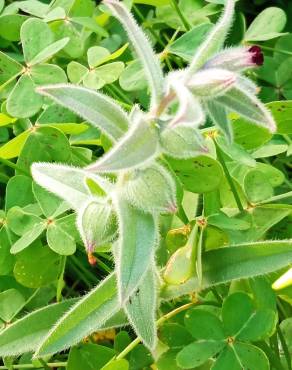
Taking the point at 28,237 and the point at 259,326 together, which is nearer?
the point at 259,326

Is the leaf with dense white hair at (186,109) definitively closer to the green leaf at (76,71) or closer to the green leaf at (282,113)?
the green leaf at (282,113)

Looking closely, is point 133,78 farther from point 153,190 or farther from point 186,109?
point 186,109

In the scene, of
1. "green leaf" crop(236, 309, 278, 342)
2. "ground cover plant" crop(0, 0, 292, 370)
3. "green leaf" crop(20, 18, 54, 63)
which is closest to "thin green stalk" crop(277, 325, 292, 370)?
"ground cover plant" crop(0, 0, 292, 370)

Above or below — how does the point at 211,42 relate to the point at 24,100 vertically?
above

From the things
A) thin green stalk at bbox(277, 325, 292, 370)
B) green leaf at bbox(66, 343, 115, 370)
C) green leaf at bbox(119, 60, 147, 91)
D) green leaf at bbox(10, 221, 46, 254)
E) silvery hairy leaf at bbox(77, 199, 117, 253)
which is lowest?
thin green stalk at bbox(277, 325, 292, 370)

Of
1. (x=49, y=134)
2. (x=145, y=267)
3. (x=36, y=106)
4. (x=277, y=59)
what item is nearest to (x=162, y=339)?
(x=145, y=267)

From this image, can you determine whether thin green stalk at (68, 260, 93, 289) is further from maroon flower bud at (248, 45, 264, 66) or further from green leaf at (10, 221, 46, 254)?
maroon flower bud at (248, 45, 264, 66)

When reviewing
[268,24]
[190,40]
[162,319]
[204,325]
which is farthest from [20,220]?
[268,24]
